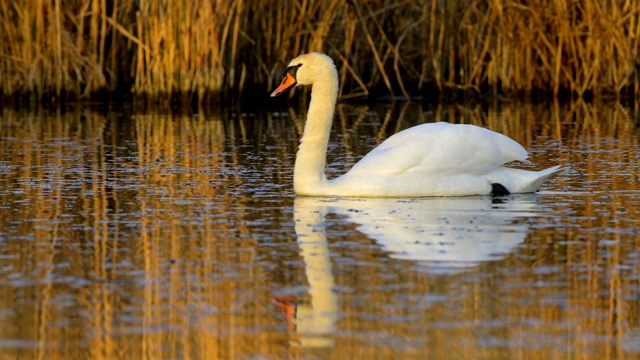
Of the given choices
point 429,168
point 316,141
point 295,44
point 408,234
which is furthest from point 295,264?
point 295,44

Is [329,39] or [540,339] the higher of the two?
[329,39]

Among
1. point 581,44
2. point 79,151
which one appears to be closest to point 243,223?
point 79,151

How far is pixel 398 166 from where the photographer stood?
821 cm

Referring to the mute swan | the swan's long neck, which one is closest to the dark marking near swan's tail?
the mute swan

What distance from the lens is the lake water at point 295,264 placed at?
15.7 feet

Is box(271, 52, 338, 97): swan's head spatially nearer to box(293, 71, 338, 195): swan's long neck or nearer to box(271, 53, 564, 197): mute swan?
box(293, 71, 338, 195): swan's long neck

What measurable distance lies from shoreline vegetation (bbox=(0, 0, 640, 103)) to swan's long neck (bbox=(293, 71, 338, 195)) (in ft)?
19.9

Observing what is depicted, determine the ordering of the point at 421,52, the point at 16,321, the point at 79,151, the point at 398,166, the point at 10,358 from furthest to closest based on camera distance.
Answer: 1. the point at 421,52
2. the point at 79,151
3. the point at 398,166
4. the point at 16,321
5. the point at 10,358

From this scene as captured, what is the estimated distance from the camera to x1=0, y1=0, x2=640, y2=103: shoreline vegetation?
15.0m

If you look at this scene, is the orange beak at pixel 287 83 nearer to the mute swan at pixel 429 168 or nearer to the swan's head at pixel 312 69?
the swan's head at pixel 312 69

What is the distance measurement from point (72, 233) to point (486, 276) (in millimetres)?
2453

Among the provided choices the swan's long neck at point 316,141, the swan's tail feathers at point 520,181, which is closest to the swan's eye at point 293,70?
the swan's long neck at point 316,141

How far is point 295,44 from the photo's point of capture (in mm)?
15945

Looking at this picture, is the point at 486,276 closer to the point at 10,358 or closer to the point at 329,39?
the point at 10,358
